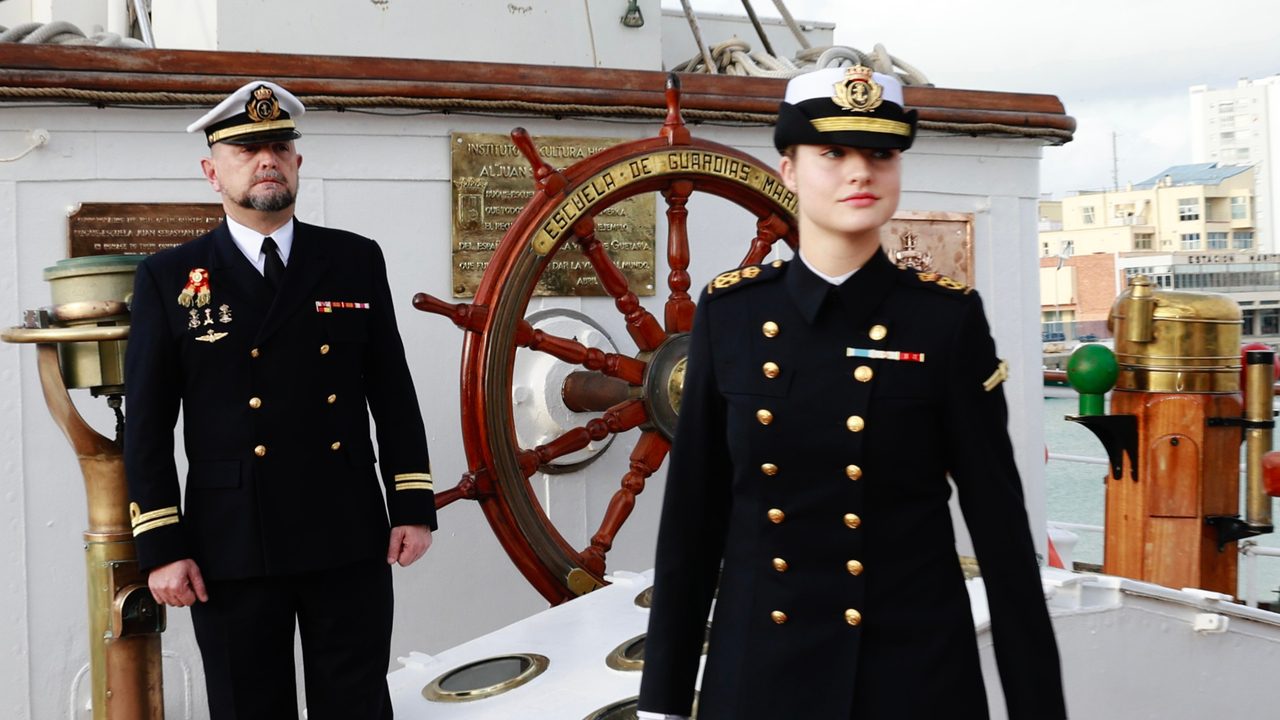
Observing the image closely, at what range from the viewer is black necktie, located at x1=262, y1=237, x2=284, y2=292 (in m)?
1.84

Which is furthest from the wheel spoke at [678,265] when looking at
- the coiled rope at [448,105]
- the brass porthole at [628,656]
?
the brass porthole at [628,656]

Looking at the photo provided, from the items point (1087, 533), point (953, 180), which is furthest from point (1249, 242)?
point (953, 180)

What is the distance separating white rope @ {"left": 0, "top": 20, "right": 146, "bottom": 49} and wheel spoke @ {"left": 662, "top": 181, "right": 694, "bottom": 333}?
Answer: 45.8 inches

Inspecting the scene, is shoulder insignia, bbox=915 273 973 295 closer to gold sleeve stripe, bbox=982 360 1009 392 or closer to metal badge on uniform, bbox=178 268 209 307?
gold sleeve stripe, bbox=982 360 1009 392

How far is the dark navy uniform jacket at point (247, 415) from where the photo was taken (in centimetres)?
176

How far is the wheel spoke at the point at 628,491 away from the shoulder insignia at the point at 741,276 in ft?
4.23

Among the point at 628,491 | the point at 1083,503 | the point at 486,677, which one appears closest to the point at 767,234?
the point at 628,491

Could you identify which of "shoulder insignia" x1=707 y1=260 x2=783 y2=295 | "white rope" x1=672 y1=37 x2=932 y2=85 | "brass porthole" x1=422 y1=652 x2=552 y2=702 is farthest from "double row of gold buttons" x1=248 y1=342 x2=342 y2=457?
"white rope" x1=672 y1=37 x2=932 y2=85

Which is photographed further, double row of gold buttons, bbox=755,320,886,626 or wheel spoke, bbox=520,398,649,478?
wheel spoke, bbox=520,398,649,478

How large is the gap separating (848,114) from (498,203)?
186 centimetres

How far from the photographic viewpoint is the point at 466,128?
292 cm

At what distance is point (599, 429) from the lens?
255 centimetres

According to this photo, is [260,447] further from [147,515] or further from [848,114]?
[848,114]

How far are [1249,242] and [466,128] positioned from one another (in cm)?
3818
